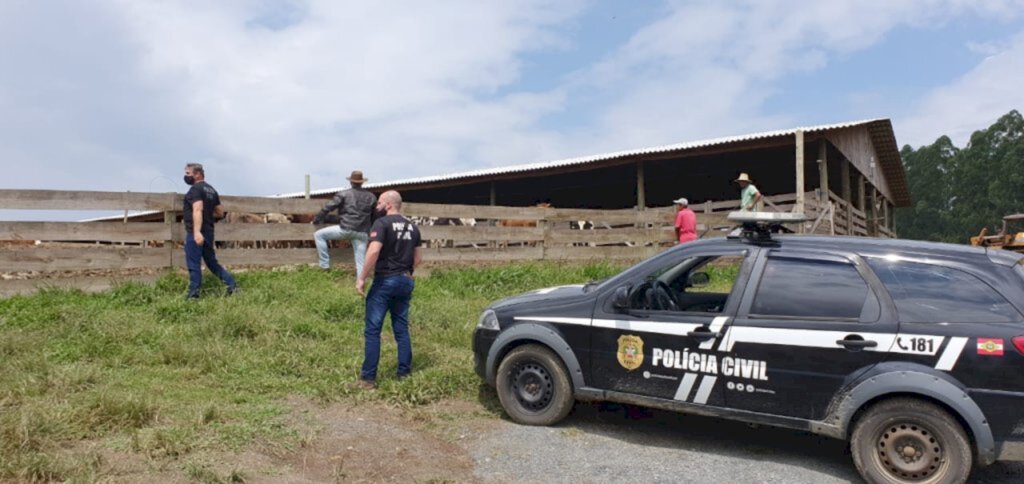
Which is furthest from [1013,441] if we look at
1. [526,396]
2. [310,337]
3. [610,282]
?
[310,337]

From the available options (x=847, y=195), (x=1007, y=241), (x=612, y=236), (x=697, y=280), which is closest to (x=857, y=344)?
(x=697, y=280)

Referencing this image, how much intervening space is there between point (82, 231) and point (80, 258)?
1.15 ft

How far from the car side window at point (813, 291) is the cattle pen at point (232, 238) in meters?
6.22

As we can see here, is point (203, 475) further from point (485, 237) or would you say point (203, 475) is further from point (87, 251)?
point (485, 237)

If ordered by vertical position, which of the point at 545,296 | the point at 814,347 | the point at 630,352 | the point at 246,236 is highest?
the point at 246,236

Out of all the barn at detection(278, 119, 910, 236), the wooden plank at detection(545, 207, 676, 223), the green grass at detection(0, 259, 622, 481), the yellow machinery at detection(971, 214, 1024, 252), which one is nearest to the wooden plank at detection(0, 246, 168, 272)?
the green grass at detection(0, 259, 622, 481)

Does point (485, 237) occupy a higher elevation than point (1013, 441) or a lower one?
higher

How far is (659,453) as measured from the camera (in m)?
4.65

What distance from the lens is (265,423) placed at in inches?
186

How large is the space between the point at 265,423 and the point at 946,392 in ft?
14.0

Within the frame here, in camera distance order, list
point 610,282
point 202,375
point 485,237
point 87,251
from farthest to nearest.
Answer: point 485,237 → point 87,251 → point 202,375 → point 610,282

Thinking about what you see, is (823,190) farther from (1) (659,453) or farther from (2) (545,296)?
(1) (659,453)

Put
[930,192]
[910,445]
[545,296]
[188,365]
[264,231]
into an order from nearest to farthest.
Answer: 1. [910,445]
2. [545,296]
3. [188,365]
4. [264,231]
5. [930,192]

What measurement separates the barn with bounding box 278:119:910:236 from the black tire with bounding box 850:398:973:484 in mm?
11262
